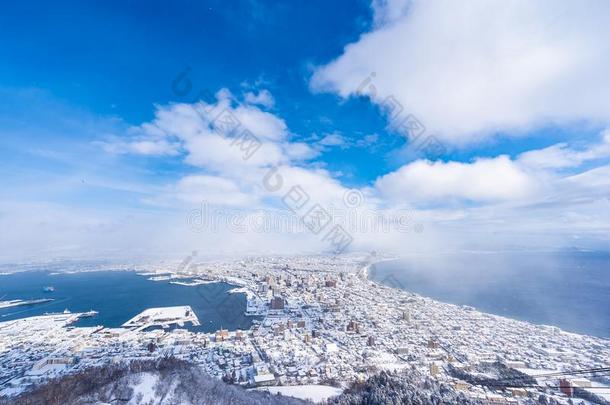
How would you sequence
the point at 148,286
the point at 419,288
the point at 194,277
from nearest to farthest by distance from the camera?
the point at 419,288 < the point at 148,286 < the point at 194,277

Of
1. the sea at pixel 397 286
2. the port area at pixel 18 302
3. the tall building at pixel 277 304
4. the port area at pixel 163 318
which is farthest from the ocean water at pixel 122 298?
the tall building at pixel 277 304

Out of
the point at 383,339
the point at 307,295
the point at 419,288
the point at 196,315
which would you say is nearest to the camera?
the point at 383,339

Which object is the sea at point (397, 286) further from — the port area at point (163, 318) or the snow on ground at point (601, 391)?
the snow on ground at point (601, 391)

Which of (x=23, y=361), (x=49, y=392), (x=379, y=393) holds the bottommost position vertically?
(x=23, y=361)

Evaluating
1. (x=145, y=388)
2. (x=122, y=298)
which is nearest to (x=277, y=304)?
Result: (x=145, y=388)

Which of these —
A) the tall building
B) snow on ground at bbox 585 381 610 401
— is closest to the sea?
the tall building

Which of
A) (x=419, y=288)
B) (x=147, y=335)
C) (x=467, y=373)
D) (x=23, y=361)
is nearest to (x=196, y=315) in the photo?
(x=147, y=335)

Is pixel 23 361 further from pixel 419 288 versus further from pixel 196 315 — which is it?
pixel 419 288

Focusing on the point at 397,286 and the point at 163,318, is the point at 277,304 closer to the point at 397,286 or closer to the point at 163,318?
the point at 163,318
